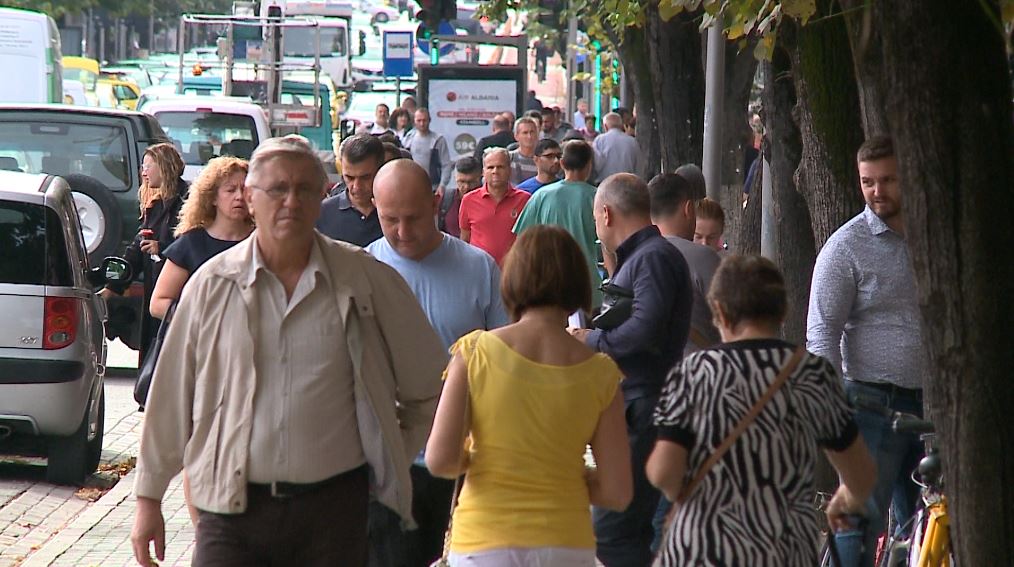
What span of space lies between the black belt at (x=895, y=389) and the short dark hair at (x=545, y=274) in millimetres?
2205

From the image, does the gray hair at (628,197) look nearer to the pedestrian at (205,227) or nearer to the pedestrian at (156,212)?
the pedestrian at (205,227)

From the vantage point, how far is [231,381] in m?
4.48

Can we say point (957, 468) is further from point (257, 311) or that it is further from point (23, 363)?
point (23, 363)

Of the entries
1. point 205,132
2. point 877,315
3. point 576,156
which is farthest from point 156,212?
point 205,132

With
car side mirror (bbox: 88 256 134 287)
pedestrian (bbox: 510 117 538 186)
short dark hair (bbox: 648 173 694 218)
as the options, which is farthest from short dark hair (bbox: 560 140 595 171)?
pedestrian (bbox: 510 117 538 186)

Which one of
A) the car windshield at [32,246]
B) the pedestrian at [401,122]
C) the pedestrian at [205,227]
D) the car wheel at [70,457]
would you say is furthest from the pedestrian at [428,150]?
the pedestrian at [205,227]

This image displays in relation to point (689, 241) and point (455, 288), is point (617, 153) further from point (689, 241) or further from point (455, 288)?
point (455, 288)

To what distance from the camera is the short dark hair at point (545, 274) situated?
4.50m

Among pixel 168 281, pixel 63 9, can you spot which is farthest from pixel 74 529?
pixel 63 9

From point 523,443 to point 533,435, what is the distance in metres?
0.03

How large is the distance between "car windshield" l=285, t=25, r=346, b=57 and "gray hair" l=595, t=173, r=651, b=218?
91.3 feet

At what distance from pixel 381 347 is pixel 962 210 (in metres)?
1.56

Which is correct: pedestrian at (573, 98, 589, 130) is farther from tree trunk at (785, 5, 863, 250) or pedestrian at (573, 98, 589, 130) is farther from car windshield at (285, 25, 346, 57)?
tree trunk at (785, 5, 863, 250)

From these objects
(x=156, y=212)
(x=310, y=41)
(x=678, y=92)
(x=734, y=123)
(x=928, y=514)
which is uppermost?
(x=310, y=41)
